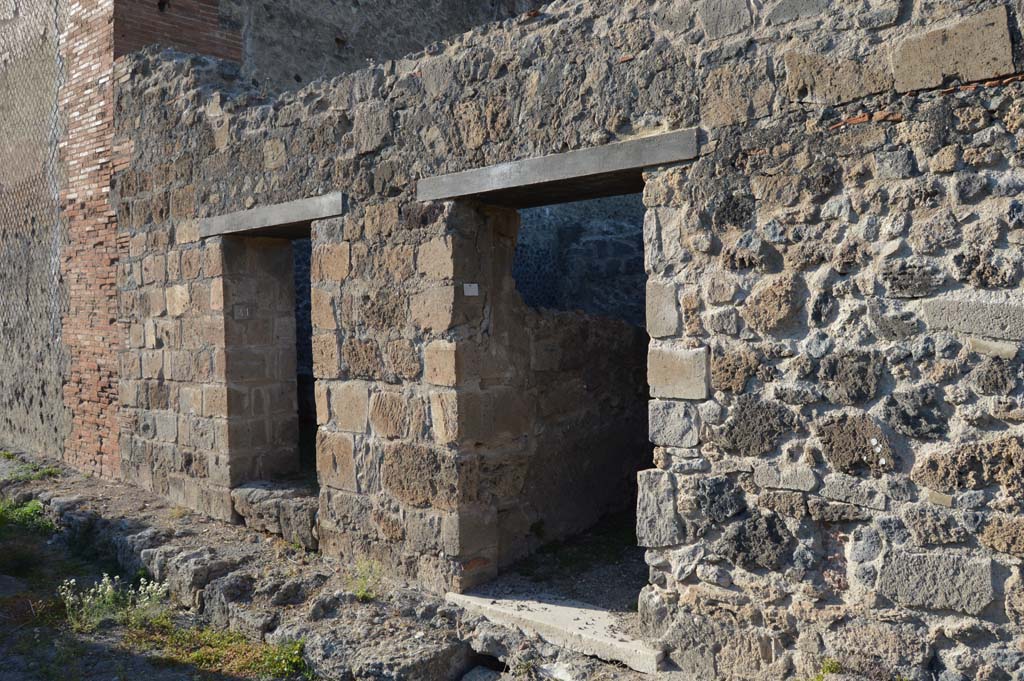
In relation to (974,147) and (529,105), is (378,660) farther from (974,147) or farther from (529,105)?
(974,147)

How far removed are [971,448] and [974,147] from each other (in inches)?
39.3

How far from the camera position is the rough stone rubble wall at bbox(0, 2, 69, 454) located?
26.7ft

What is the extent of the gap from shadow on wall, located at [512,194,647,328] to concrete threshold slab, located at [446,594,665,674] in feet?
11.7

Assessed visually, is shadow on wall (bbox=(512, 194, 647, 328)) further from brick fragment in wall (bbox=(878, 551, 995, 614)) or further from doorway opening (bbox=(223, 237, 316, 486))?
brick fragment in wall (bbox=(878, 551, 995, 614))

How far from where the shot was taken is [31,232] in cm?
855

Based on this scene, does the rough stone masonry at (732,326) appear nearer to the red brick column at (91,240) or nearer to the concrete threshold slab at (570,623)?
the concrete threshold slab at (570,623)

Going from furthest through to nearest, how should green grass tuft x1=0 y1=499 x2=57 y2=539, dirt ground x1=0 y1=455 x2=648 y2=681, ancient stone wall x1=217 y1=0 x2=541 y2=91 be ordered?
ancient stone wall x1=217 y1=0 x2=541 y2=91
green grass tuft x1=0 y1=499 x2=57 y2=539
dirt ground x1=0 y1=455 x2=648 y2=681

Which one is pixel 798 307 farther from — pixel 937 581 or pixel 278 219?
pixel 278 219

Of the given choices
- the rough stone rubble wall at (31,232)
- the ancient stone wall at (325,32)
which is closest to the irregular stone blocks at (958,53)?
the ancient stone wall at (325,32)

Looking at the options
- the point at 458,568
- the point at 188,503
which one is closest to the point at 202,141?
the point at 188,503

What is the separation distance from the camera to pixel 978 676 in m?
2.96

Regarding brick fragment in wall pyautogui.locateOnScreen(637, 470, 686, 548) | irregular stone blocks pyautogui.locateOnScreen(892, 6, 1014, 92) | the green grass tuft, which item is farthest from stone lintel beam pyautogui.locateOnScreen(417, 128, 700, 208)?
the green grass tuft

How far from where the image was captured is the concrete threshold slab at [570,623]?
3.75 meters

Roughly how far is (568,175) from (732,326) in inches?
40.0
